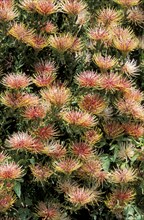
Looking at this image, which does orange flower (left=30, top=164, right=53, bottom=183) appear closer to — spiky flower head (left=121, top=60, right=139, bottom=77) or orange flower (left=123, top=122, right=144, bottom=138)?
orange flower (left=123, top=122, right=144, bottom=138)

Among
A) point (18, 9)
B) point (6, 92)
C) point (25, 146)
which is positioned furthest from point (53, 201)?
point (18, 9)

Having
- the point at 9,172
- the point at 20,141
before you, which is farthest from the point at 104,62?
the point at 9,172

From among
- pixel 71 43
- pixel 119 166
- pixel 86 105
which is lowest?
pixel 119 166

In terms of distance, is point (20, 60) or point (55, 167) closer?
point (55, 167)

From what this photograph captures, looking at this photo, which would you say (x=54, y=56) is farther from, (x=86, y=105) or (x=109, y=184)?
(x=109, y=184)

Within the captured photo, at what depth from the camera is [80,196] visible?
316 cm

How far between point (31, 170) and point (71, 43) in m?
0.69

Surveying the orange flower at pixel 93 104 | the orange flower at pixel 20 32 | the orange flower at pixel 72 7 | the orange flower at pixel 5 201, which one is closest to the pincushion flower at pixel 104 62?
the orange flower at pixel 93 104

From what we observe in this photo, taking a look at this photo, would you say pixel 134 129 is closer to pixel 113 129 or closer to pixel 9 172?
pixel 113 129

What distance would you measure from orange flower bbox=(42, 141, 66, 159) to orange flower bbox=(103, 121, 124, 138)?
0.27 metres

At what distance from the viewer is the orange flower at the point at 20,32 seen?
336 cm

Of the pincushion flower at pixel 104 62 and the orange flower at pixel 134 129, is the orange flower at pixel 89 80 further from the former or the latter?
the orange flower at pixel 134 129

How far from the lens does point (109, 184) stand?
3.42m

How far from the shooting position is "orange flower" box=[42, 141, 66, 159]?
10.5ft
